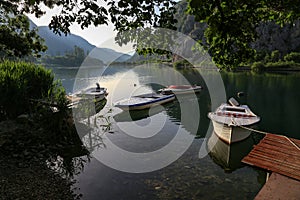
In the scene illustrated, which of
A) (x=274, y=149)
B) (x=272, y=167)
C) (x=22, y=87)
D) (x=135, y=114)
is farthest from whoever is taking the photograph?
(x=135, y=114)

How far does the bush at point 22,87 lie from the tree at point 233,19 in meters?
9.31

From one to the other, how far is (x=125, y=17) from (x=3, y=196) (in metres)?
6.07

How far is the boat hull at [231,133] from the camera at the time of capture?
486 inches

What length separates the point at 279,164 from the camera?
6188 mm

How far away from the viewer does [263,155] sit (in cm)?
683

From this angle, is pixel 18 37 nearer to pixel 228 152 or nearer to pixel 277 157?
pixel 277 157

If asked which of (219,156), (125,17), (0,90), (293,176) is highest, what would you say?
(125,17)

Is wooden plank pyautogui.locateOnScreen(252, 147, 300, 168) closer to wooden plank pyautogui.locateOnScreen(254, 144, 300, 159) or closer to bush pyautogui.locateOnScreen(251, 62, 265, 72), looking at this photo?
wooden plank pyautogui.locateOnScreen(254, 144, 300, 159)

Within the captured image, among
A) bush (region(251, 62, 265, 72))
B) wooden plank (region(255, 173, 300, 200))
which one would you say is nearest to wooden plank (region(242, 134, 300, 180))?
wooden plank (region(255, 173, 300, 200))

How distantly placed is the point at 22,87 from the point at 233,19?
1154 cm

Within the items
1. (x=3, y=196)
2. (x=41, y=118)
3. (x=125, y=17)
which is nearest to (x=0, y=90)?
(x=41, y=118)

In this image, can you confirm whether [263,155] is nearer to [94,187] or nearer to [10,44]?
[94,187]

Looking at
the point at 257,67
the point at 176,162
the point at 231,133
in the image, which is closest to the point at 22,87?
the point at 176,162

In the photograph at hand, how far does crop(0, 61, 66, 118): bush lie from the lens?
10953 millimetres
